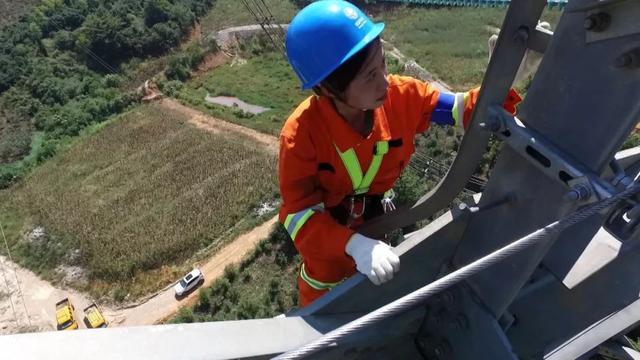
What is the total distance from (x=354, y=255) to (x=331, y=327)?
404 mm

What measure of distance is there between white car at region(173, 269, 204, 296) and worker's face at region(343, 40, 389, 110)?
16659 millimetres

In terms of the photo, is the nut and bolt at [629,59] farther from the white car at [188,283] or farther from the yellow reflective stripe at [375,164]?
the white car at [188,283]

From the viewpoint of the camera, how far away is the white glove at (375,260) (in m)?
2.15

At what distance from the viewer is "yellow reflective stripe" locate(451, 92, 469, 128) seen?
288 centimetres

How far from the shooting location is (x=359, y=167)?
2.88 meters

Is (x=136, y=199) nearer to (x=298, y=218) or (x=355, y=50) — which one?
(x=298, y=218)

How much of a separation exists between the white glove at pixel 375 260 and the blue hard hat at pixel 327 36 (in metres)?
0.90

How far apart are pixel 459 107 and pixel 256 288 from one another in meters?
14.8

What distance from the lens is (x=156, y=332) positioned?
162cm

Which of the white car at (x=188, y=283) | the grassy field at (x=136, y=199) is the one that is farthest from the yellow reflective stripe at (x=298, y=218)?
the grassy field at (x=136, y=199)

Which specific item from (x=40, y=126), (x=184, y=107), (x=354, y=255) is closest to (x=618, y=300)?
(x=354, y=255)

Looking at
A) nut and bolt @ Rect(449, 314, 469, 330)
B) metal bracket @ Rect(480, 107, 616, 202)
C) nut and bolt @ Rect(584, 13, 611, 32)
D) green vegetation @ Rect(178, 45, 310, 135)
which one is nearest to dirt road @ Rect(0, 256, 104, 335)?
green vegetation @ Rect(178, 45, 310, 135)

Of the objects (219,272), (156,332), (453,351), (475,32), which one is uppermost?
(156,332)

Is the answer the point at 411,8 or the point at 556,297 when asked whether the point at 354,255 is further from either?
the point at 411,8
